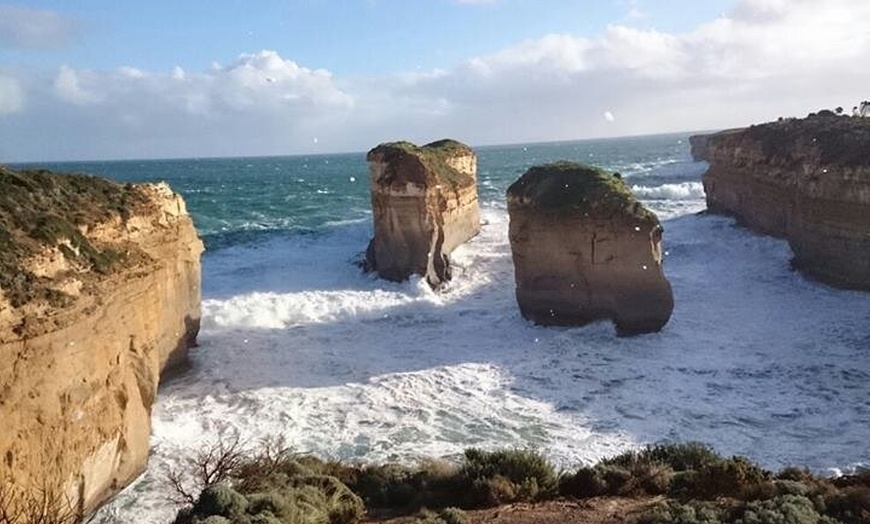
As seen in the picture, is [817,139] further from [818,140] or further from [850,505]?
[850,505]

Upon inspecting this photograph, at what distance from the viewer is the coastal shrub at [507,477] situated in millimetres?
9742

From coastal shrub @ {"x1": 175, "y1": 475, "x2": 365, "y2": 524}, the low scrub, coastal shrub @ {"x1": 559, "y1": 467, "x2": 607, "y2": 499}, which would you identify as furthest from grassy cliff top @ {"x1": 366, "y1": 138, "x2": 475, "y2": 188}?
coastal shrub @ {"x1": 175, "y1": 475, "x2": 365, "y2": 524}

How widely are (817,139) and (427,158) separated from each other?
1473cm

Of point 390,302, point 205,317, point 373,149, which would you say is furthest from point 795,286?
point 205,317

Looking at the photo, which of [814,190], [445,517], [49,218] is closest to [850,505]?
[445,517]

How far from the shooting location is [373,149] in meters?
29.7

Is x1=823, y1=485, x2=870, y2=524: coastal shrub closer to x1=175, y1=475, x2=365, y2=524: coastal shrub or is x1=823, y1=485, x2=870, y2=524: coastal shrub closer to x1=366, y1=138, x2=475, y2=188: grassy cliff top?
x1=175, y1=475, x2=365, y2=524: coastal shrub

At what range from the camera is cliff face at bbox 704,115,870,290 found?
2306 cm

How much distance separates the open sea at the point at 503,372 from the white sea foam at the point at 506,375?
0.19ft

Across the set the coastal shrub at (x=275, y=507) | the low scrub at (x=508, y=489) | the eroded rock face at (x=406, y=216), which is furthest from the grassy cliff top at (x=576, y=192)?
the coastal shrub at (x=275, y=507)

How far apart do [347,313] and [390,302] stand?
6.10 feet

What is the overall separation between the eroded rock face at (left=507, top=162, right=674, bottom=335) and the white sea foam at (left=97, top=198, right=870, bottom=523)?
2.11 feet

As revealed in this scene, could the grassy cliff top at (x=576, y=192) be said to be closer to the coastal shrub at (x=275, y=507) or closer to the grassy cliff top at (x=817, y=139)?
the grassy cliff top at (x=817, y=139)

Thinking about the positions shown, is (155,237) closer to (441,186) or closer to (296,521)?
(296,521)
